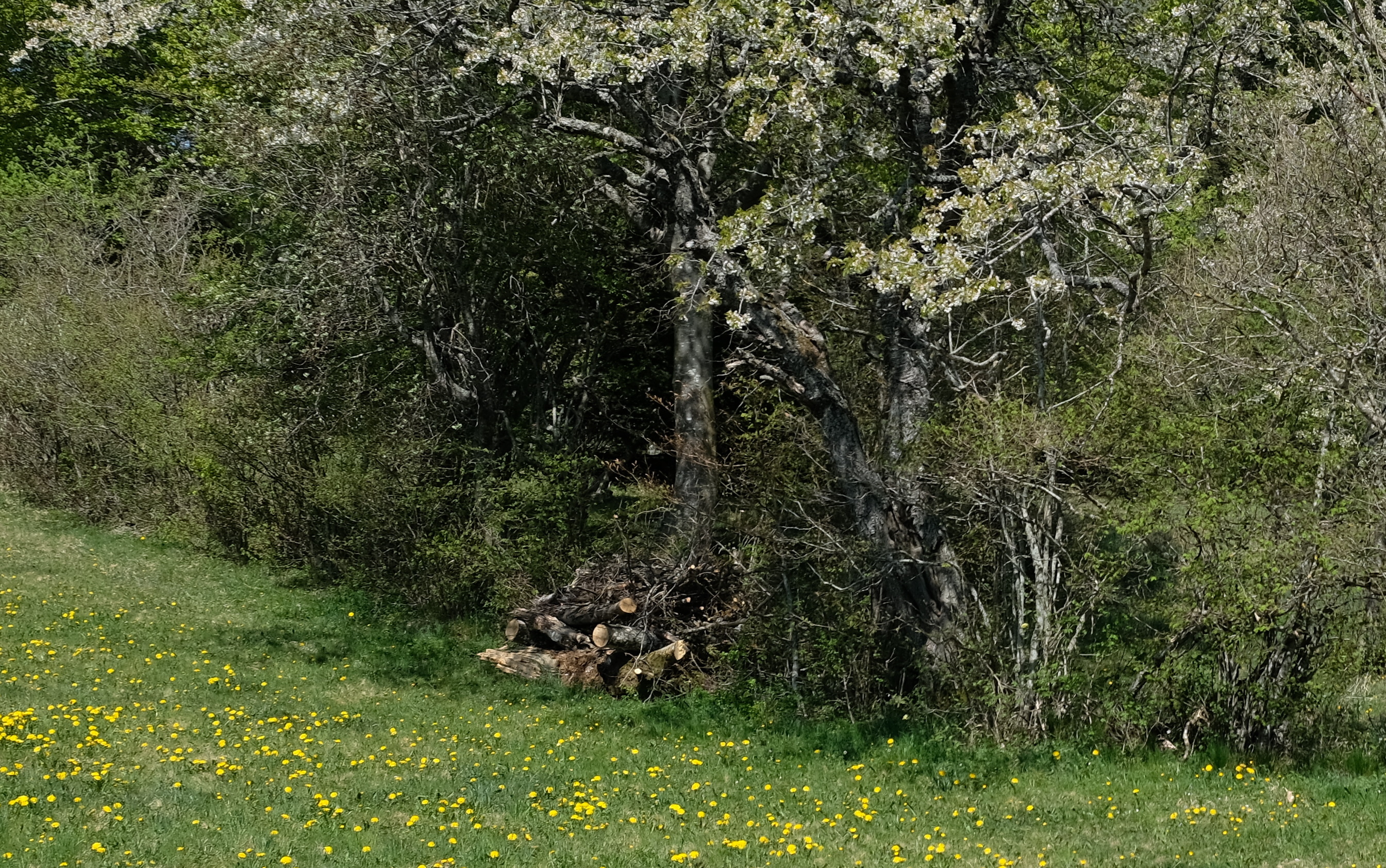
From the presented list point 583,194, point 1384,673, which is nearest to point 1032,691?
point 1384,673

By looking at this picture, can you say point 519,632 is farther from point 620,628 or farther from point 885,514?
point 885,514

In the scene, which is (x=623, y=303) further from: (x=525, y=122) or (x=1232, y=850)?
(x=1232, y=850)

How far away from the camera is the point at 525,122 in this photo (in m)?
14.6

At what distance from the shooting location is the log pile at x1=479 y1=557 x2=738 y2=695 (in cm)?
1267

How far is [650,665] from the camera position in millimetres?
12617

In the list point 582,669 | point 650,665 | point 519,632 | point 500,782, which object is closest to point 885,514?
point 650,665

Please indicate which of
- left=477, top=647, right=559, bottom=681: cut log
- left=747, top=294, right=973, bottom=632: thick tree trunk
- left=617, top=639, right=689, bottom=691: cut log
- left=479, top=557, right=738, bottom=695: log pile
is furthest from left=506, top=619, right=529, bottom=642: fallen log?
left=747, top=294, right=973, bottom=632: thick tree trunk

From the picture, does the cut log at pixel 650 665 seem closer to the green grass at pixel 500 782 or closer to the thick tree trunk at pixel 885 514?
the green grass at pixel 500 782

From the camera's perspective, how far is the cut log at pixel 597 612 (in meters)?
13.0

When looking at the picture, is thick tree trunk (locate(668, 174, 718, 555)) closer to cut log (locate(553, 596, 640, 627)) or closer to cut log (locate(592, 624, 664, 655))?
cut log (locate(553, 596, 640, 627))

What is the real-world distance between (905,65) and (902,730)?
5548 millimetres

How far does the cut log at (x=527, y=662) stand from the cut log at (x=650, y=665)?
72cm

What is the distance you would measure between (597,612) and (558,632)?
1.63 ft

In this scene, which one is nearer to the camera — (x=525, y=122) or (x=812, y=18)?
(x=812, y=18)
